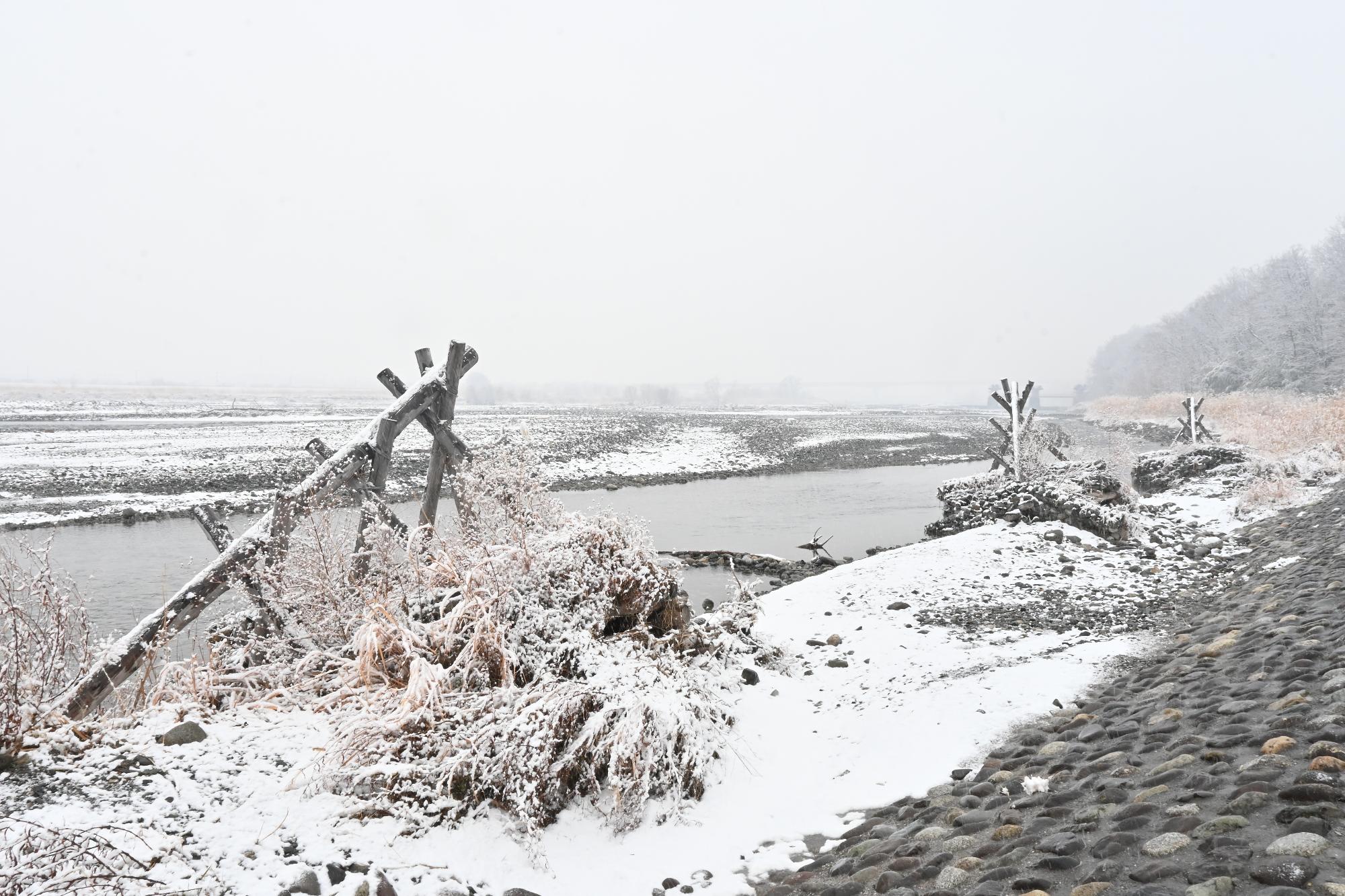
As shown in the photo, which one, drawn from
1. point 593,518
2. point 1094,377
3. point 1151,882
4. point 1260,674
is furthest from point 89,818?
point 1094,377

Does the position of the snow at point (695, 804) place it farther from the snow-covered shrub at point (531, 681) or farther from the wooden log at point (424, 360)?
the wooden log at point (424, 360)

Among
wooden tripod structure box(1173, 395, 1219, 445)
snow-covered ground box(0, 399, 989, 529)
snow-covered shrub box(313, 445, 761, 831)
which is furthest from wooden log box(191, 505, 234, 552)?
wooden tripod structure box(1173, 395, 1219, 445)

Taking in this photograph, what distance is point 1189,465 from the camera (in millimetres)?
21031

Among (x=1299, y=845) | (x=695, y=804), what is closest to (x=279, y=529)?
(x=695, y=804)

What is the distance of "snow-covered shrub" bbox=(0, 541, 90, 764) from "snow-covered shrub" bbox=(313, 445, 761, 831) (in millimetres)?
1499

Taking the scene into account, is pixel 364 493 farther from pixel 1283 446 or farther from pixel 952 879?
pixel 1283 446

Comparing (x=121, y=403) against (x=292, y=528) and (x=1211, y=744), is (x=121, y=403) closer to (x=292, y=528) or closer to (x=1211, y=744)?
(x=292, y=528)

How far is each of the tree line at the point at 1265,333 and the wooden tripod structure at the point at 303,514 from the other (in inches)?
2206

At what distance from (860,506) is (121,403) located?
8236 cm

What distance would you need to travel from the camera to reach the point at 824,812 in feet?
15.6

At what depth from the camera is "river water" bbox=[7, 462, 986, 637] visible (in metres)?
12.0

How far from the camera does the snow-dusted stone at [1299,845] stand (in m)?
2.42

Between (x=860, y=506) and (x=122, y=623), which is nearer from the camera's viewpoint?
(x=122, y=623)

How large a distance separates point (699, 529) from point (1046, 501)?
8.82 m
